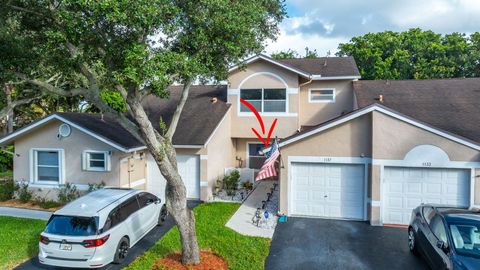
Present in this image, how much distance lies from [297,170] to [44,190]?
38.7ft

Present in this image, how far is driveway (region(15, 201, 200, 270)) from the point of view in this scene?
9039 millimetres

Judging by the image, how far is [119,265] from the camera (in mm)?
9148

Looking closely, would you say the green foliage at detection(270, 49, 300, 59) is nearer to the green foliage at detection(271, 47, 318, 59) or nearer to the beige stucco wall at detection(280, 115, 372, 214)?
the green foliage at detection(271, 47, 318, 59)

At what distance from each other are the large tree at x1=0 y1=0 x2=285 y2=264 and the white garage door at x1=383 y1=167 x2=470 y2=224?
747cm

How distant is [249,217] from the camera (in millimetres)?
12992

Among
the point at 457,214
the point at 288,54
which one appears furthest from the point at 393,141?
the point at 288,54

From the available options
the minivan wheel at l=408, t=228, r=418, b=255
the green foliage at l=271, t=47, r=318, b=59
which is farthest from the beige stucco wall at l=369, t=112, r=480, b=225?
the green foliage at l=271, t=47, r=318, b=59

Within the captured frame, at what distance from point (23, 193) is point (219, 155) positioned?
9.41 metres

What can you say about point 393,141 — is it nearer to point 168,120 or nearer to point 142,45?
point 142,45

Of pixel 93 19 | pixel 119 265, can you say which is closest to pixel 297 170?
pixel 119 265

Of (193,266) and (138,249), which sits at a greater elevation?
(193,266)

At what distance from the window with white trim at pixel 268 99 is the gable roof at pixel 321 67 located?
1429 millimetres

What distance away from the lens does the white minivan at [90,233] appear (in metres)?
8.27

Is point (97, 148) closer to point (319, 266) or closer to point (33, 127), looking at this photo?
point (33, 127)
